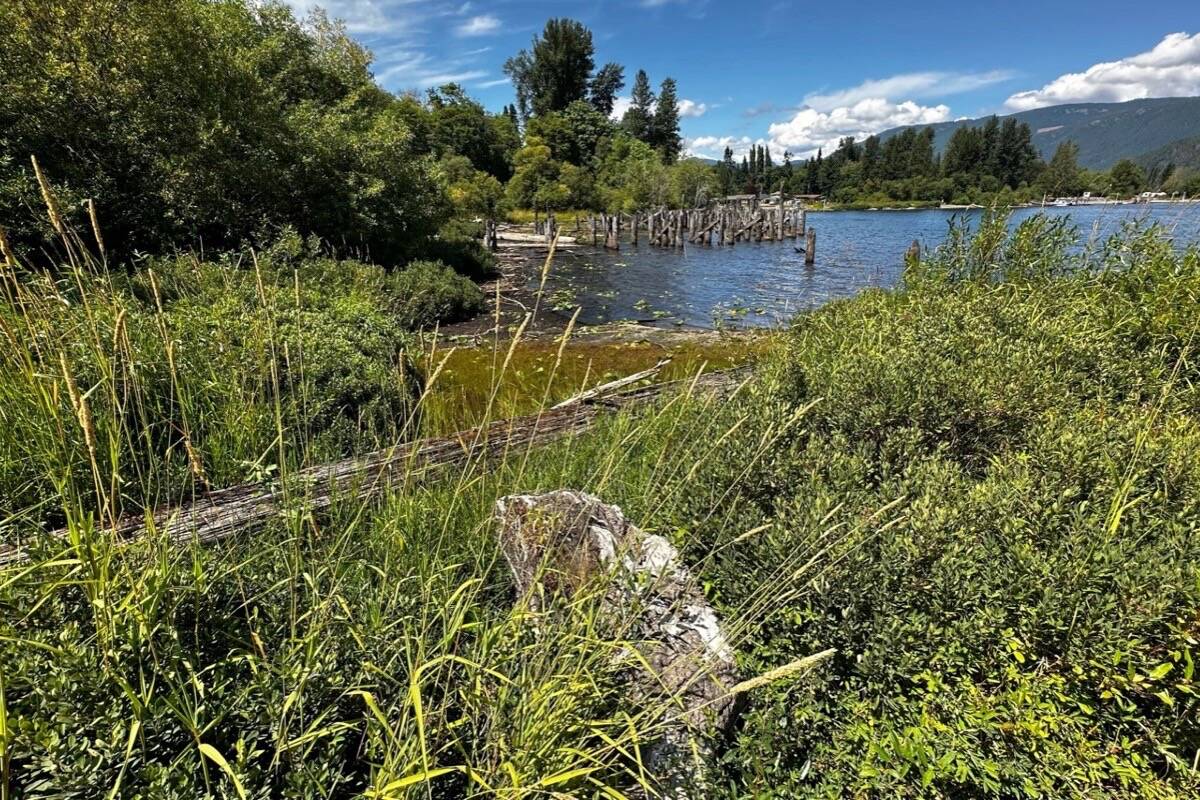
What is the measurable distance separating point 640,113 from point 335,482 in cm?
9133

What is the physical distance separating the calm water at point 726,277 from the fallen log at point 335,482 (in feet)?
14.3

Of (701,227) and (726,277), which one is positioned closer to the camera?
(726,277)

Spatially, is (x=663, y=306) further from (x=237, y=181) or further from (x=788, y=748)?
(x=788, y=748)

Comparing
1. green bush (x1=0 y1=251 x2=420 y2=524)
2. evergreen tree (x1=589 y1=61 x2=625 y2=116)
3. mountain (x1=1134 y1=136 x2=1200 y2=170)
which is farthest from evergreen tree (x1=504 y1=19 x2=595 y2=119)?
green bush (x1=0 y1=251 x2=420 y2=524)

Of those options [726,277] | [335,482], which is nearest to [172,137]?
[335,482]

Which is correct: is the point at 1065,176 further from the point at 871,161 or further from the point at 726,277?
the point at 871,161

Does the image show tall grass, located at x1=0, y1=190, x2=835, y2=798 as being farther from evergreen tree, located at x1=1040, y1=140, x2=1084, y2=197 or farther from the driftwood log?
evergreen tree, located at x1=1040, y1=140, x2=1084, y2=197

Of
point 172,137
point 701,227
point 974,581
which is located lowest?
point 974,581

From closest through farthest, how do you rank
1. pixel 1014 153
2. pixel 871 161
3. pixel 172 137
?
1. pixel 172 137
2. pixel 1014 153
3. pixel 871 161

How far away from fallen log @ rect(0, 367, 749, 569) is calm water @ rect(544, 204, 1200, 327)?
171 inches

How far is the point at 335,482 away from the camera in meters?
2.97

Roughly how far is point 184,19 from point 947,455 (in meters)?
15.2

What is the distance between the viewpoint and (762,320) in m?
14.4

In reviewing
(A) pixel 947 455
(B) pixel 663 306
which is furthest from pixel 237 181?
(A) pixel 947 455
